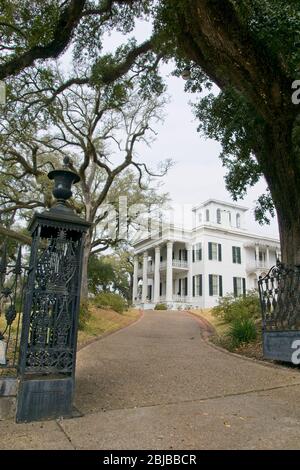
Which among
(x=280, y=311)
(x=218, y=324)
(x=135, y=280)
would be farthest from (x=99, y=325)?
(x=135, y=280)

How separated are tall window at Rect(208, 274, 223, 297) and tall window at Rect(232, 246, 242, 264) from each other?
9.49 ft

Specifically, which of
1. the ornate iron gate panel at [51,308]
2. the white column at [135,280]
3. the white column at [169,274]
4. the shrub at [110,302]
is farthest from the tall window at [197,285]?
the ornate iron gate panel at [51,308]

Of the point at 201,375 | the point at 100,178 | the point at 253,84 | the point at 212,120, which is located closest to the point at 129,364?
the point at 201,375

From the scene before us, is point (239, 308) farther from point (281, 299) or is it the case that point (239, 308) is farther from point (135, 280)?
point (135, 280)

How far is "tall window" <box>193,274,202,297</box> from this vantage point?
3235 centimetres

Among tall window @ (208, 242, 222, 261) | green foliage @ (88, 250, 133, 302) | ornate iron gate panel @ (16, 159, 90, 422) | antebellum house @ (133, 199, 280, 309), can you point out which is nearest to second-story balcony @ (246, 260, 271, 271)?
antebellum house @ (133, 199, 280, 309)

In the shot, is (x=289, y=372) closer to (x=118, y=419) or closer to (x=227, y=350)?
(x=227, y=350)

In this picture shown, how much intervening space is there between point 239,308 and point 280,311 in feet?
23.5

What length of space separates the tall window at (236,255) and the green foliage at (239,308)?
18696mm

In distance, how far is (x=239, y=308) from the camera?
1352cm

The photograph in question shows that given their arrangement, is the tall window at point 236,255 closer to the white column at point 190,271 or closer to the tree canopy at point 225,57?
the white column at point 190,271

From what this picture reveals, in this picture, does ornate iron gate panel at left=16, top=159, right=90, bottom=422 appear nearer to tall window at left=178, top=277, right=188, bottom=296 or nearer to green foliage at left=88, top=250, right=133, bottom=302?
green foliage at left=88, top=250, right=133, bottom=302

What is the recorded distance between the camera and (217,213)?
3556cm

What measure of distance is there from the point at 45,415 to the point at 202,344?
706 centimetres
